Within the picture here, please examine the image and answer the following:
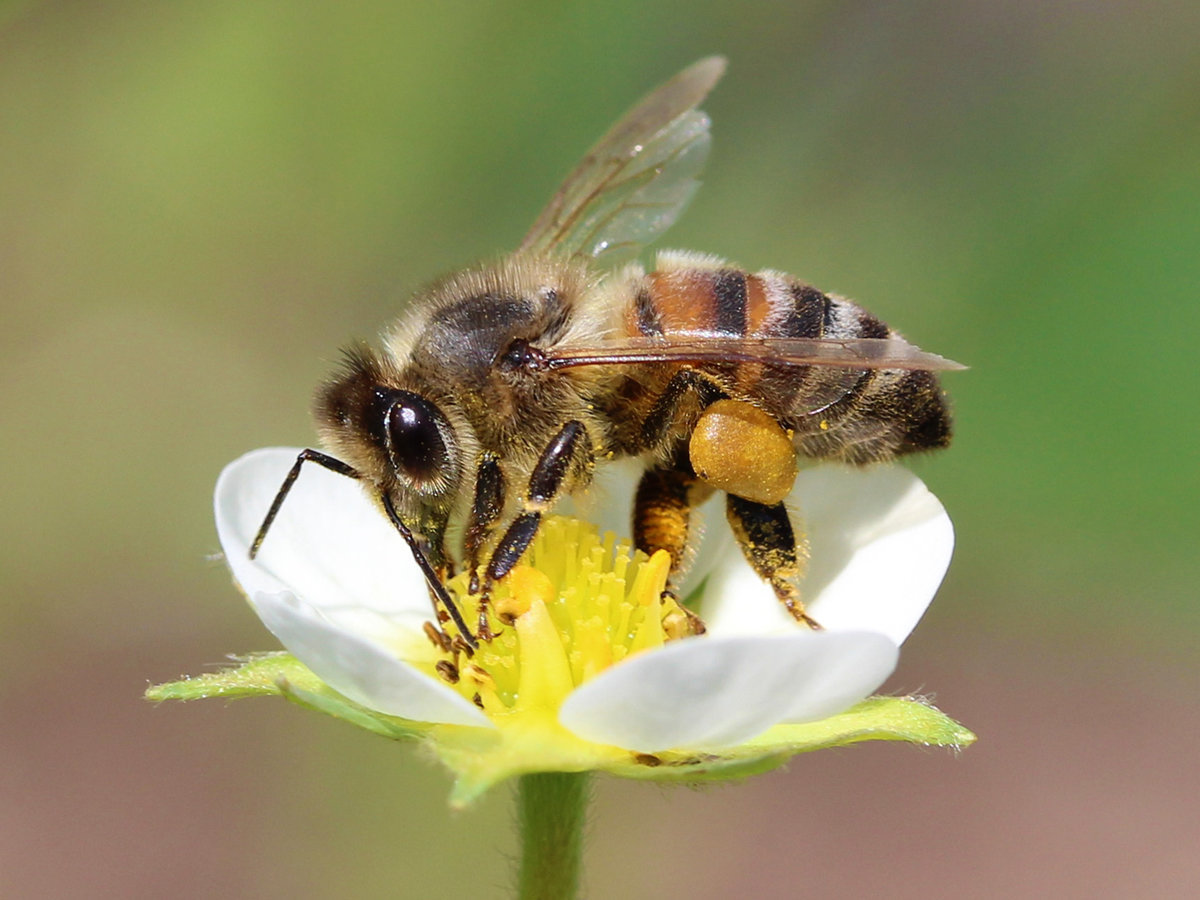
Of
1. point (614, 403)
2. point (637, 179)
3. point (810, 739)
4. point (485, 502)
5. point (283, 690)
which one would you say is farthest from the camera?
point (637, 179)

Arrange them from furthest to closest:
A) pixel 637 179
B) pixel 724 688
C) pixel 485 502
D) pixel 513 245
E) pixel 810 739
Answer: pixel 513 245
pixel 637 179
pixel 485 502
pixel 810 739
pixel 724 688

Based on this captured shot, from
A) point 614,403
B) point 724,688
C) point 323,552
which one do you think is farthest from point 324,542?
point 724,688

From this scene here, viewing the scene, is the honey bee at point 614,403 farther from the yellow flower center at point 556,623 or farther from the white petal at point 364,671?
the white petal at point 364,671

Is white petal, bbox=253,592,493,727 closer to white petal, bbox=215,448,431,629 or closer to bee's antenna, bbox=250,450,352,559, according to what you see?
bee's antenna, bbox=250,450,352,559

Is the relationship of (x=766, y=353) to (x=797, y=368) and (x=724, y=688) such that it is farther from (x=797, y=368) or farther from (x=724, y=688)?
(x=724, y=688)

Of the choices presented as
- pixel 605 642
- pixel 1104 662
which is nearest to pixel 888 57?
pixel 1104 662

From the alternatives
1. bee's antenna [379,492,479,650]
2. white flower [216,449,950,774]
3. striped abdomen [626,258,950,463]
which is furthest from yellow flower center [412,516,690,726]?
striped abdomen [626,258,950,463]
